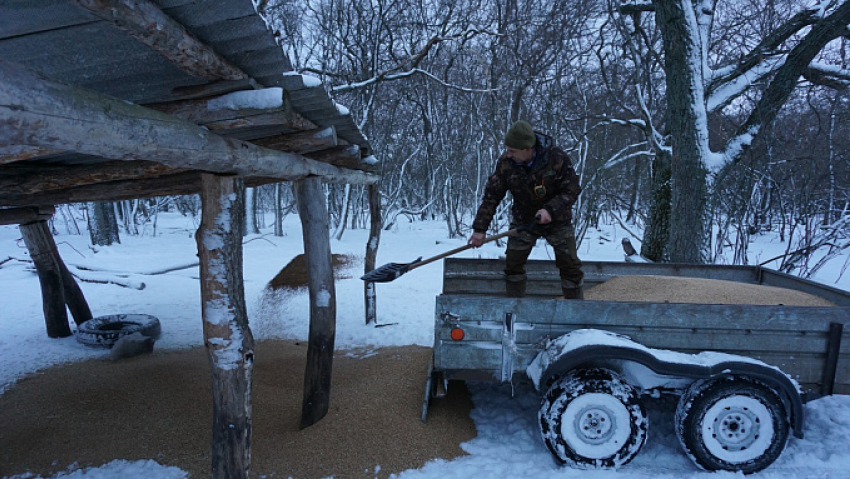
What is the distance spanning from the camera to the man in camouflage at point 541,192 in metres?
4.11

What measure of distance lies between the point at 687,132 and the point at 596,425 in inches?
216

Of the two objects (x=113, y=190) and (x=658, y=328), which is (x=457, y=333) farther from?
(x=113, y=190)

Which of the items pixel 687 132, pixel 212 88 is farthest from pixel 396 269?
pixel 687 132

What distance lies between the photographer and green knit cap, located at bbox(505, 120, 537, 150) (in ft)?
13.1

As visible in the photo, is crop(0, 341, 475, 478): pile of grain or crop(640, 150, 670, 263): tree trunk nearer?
crop(0, 341, 475, 478): pile of grain

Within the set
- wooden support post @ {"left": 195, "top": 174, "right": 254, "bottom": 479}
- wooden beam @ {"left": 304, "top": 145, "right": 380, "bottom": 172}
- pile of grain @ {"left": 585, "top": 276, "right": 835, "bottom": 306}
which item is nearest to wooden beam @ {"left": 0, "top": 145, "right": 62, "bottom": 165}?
wooden support post @ {"left": 195, "top": 174, "right": 254, "bottom": 479}

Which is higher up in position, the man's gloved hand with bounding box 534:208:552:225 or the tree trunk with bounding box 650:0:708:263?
the tree trunk with bounding box 650:0:708:263

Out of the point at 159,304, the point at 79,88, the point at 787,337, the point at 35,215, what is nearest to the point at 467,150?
the point at 159,304

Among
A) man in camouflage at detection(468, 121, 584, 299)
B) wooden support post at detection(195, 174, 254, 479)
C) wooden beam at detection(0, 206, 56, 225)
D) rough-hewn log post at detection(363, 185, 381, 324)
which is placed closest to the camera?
wooden support post at detection(195, 174, 254, 479)

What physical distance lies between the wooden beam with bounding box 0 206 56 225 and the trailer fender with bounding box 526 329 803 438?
655 centimetres

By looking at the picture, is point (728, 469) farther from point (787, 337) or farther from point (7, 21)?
point (7, 21)

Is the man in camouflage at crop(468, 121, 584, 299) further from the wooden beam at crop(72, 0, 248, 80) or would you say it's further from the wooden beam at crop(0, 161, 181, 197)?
the wooden beam at crop(0, 161, 181, 197)

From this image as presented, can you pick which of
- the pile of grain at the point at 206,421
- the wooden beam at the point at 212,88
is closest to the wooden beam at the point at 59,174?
the wooden beam at the point at 212,88

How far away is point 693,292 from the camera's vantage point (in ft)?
13.7
